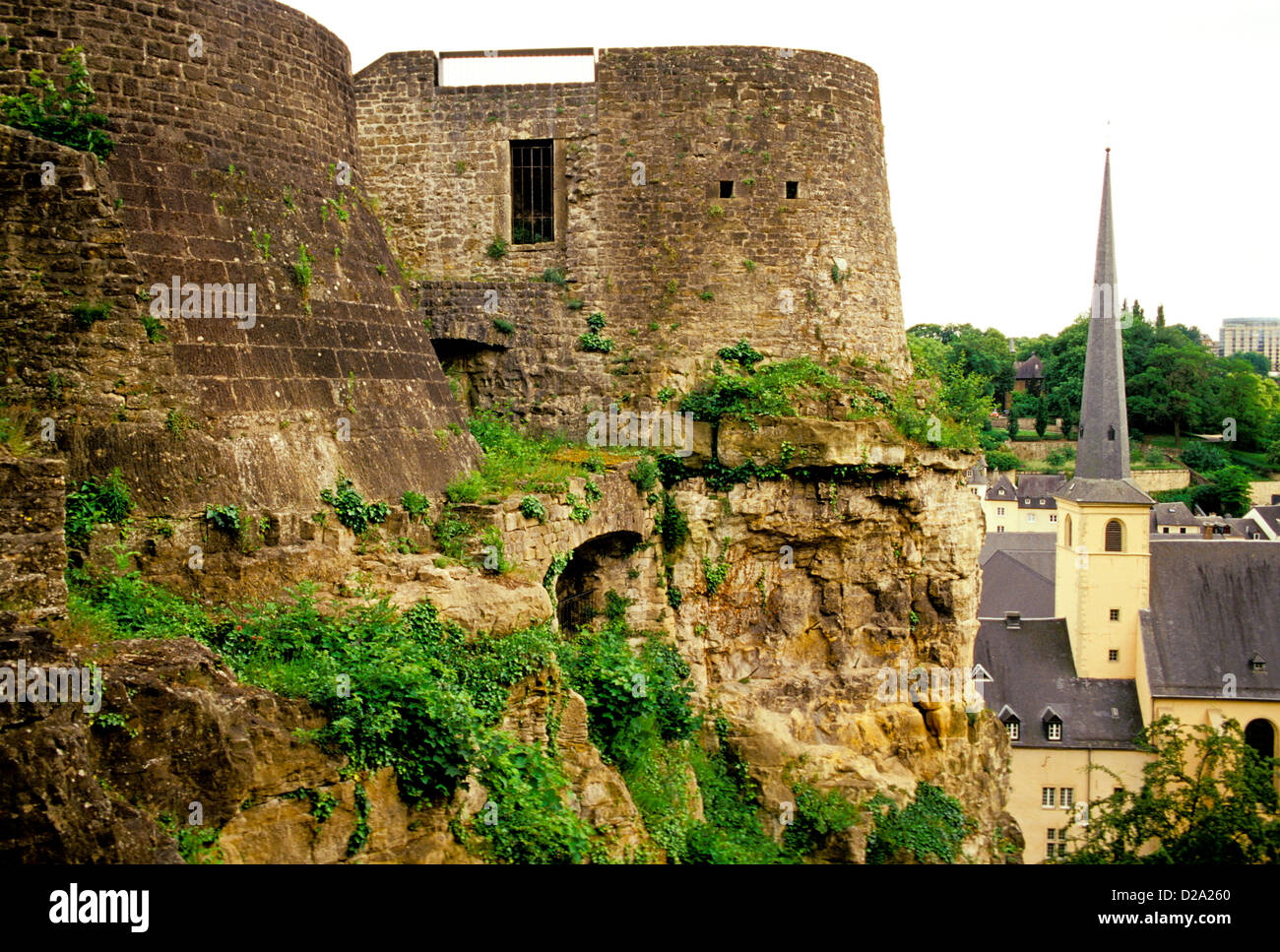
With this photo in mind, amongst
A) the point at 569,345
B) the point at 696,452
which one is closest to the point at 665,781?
the point at 696,452

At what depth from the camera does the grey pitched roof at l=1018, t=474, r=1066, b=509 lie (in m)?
88.6

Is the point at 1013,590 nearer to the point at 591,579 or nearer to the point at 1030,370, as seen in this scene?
the point at 591,579

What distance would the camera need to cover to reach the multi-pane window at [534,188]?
65.3 ft

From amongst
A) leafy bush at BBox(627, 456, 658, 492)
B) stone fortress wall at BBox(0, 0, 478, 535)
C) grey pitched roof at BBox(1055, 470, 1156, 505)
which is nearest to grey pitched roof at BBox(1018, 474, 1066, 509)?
grey pitched roof at BBox(1055, 470, 1156, 505)

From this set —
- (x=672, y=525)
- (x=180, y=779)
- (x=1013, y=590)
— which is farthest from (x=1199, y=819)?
(x=1013, y=590)

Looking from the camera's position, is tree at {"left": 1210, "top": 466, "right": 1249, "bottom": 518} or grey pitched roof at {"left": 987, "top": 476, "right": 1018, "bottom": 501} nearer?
tree at {"left": 1210, "top": 466, "right": 1249, "bottom": 518}

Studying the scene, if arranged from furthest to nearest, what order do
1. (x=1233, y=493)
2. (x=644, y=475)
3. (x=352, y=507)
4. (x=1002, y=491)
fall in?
(x=1002, y=491) < (x=1233, y=493) < (x=644, y=475) < (x=352, y=507)

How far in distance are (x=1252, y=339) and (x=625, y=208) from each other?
99.8m

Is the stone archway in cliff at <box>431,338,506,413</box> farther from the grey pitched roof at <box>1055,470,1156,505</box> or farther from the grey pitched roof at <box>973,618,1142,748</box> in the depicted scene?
the grey pitched roof at <box>1055,470,1156,505</box>

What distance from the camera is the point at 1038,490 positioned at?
3536 inches

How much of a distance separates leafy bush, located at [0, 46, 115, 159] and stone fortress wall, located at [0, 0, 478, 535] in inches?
4.7

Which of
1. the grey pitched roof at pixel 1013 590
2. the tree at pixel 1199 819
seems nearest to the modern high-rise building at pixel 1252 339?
the grey pitched roof at pixel 1013 590

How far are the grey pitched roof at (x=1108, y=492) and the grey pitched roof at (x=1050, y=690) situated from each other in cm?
601

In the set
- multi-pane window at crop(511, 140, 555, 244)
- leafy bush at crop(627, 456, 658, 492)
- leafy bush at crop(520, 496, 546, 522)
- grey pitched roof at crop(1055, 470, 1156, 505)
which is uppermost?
multi-pane window at crop(511, 140, 555, 244)
